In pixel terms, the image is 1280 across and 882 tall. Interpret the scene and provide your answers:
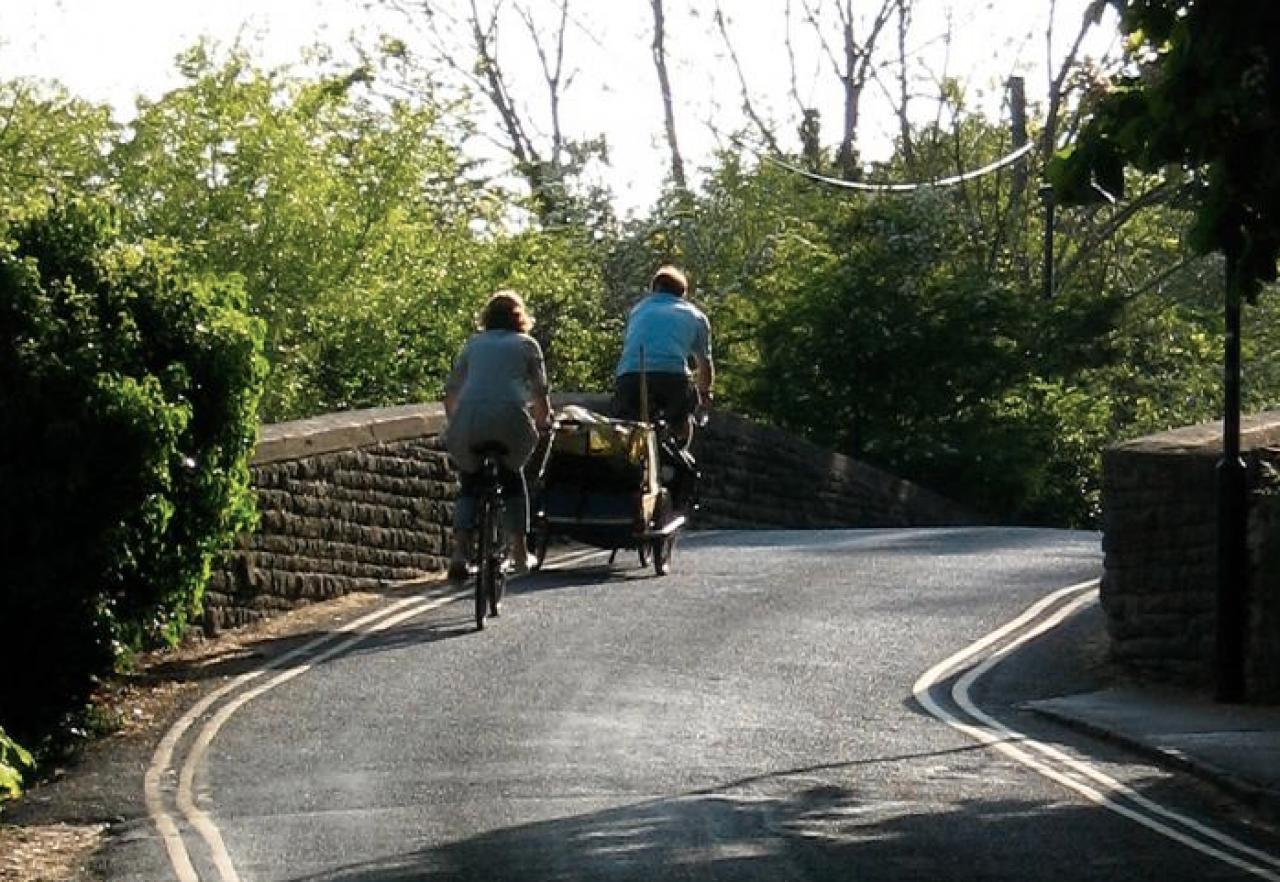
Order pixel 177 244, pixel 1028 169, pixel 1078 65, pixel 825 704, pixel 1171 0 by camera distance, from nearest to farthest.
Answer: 1. pixel 1171 0
2. pixel 825 704
3. pixel 177 244
4. pixel 1078 65
5. pixel 1028 169

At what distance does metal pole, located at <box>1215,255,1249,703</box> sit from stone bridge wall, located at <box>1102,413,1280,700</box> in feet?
0.54

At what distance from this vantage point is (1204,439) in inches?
684

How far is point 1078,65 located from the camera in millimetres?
56906

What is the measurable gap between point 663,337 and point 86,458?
664 cm

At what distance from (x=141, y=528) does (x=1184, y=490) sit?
19.4ft

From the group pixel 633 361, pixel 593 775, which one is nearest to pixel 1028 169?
pixel 633 361

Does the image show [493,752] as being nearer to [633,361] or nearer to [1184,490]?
[1184,490]

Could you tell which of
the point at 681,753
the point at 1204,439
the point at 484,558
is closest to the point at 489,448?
the point at 484,558

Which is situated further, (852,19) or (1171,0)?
(852,19)

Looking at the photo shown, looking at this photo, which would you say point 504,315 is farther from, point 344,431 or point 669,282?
point 669,282

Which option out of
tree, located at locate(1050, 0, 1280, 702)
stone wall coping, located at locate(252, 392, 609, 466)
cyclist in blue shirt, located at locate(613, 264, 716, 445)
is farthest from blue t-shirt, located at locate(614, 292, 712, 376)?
tree, located at locate(1050, 0, 1280, 702)

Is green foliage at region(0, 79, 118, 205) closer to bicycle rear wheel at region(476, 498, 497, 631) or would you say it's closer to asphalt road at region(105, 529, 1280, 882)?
asphalt road at region(105, 529, 1280, 882)

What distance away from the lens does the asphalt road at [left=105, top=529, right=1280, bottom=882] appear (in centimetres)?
1065

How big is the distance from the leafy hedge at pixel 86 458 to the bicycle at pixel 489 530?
2068 millimetres
